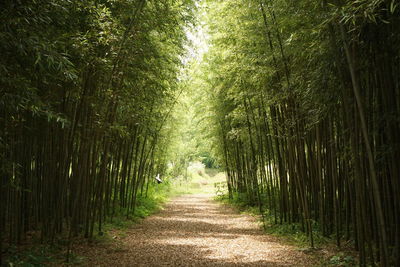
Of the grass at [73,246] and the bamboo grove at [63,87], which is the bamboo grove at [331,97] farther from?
the grass at [73,246]

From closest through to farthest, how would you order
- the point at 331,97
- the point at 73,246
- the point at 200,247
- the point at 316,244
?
the point at 331,97, the point at 73,246, the point at 316,244, the point at 200,247

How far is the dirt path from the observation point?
416cm

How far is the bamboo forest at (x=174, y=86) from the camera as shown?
2906 millimetres

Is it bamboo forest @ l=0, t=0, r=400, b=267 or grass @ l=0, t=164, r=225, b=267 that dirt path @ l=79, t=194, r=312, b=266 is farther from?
grass @ l=0, t=164, r=225, b=267

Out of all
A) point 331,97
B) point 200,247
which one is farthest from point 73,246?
point 331,97

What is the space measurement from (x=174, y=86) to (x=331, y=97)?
366cm

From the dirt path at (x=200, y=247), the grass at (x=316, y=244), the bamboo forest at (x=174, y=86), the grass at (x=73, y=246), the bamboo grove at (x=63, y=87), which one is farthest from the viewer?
the dirt path at (x=200, y=247)

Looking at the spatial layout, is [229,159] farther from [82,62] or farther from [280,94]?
[82,62]

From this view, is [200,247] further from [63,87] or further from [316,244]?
[63,87]

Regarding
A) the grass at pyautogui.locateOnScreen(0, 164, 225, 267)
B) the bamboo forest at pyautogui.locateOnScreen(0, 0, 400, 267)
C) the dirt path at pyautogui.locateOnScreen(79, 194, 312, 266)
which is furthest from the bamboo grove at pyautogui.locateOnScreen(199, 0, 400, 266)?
the grass at pyautogui.locateOnScreen(0, 164, 225, 267)

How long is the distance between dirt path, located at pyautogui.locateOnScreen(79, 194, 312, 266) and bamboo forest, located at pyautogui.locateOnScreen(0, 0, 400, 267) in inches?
2.1

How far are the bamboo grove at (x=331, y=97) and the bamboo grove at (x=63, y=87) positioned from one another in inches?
53.4

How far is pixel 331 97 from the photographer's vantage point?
3.85 m

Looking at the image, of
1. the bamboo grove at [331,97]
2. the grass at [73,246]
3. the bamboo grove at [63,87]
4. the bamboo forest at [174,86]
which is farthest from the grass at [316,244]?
the bamboo grove at [63,87]
